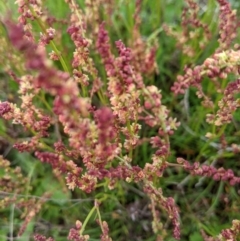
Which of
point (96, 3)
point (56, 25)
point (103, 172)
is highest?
point (56, 25)

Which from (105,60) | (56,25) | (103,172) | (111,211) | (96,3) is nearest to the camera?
(105,60)

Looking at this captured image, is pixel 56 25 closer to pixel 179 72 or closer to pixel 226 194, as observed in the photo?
pixel 179 72

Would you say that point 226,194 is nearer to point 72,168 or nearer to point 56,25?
point 72,168

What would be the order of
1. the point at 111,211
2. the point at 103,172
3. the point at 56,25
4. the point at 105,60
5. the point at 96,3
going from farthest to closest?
the point at 56,25
the point at 111,211
the point at 96,3
the point at 103,172
the point at 105,60

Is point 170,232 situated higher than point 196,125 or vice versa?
point 196,125

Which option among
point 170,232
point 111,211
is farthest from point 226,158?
point 111,211

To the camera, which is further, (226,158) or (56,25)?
(56,25)
